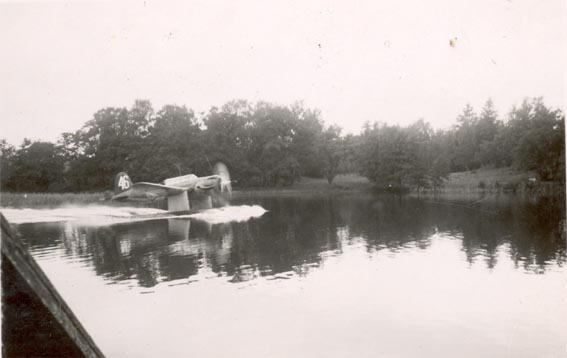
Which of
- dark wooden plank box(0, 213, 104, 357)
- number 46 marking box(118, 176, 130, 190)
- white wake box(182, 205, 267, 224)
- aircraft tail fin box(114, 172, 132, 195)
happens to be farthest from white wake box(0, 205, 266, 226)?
dark wooden plank box(0, 213, 104, 357)

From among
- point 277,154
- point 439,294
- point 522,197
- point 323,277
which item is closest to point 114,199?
point 277,154

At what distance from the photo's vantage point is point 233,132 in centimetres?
1427

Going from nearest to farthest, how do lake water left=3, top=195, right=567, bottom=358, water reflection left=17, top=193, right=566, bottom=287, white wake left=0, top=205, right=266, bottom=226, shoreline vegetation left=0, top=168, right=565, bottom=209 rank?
lake water left=3, top=195, right=567, bottom=358
water reflection left=17, top=193, right=566, bottom=287
shoreline vegetation left=0, top=168, right=565, bottom=209
white wake left=0, top=205, right=266, bottom=226

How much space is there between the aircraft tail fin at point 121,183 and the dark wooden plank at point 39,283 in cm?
1134

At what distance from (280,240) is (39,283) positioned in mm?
10785

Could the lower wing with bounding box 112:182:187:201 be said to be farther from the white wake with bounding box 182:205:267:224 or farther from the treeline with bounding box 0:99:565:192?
the white wake with bounding box 182:205:267:224

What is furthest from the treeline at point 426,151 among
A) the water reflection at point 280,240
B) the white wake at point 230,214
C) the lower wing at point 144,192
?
the lower wing at point 144,192

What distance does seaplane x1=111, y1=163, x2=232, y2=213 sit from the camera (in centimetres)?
1370

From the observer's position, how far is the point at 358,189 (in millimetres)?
36188

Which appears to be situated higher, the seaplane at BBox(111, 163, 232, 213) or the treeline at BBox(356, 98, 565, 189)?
the treeline at BBox(356, 98, 565, 189)

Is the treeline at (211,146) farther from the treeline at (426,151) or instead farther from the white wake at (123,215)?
the white wake at (123,215)

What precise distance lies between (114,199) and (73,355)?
12728mm

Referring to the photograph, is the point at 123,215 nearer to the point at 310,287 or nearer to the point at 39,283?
the point at 310,287

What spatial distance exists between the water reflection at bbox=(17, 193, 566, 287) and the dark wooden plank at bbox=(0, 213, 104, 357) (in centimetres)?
549
